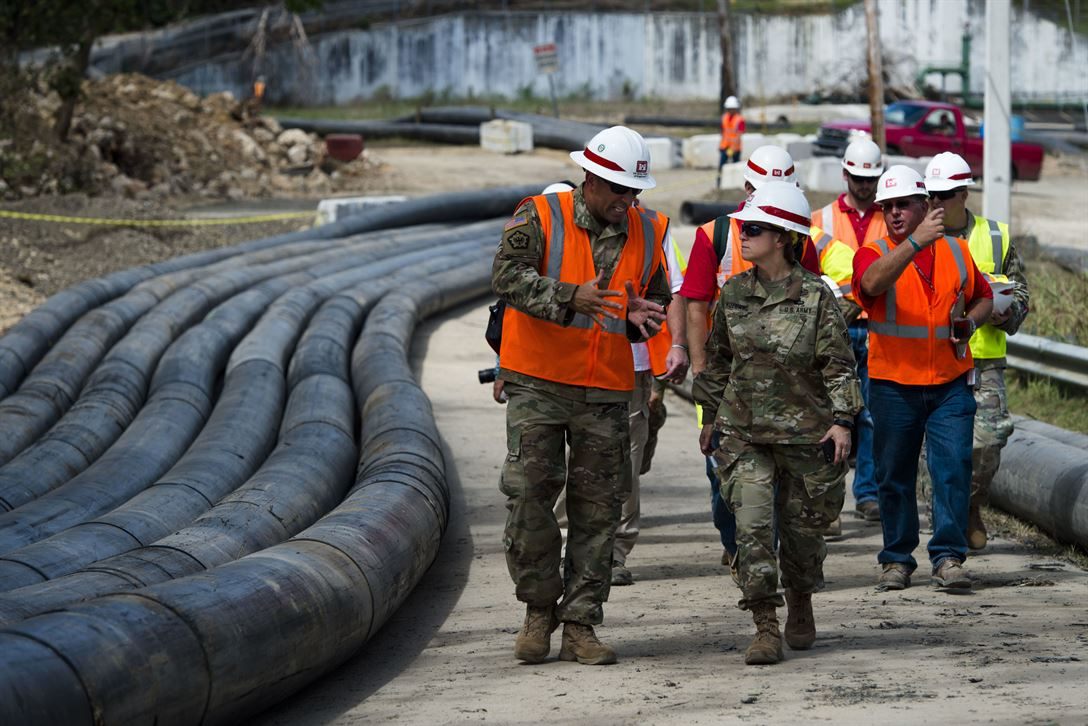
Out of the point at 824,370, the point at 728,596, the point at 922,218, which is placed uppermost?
the point at 922,218

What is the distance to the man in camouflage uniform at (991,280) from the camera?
744cm

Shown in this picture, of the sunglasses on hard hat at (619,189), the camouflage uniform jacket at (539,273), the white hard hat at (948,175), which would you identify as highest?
the sunglasses on hard hat at (619,189)

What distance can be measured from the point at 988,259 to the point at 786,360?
2.13 metres

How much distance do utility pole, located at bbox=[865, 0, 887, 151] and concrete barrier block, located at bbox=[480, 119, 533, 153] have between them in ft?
30.6

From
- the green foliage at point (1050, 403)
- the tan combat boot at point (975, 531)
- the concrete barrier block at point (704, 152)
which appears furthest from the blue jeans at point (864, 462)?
the concrete barrier block at point (704, 152)

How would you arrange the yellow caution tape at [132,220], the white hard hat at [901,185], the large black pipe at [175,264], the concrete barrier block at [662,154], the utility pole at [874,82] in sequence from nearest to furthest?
1. the white hard hat at [901,185]
2. the large black pipe at [175,264]
3. the yellow caution tape at [132,220]
4. the utility pole at [874,82]
5. the concrete barrier block at [662,154]

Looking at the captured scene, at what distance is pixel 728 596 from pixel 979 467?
1.60m

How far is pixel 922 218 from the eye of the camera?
6906 mm

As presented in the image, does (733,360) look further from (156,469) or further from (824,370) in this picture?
(156,469)

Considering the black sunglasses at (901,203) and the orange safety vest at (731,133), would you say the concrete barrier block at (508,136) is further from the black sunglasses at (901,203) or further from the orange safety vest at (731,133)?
the black sunglasses at (901,203)

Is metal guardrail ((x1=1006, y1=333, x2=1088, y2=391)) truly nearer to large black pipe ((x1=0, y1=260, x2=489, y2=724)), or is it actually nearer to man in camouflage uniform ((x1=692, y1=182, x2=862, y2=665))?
man in camouflage uniform ((x1=692, y1=182, x2=862, y2=665))

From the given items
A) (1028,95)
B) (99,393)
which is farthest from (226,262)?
(1028,95)

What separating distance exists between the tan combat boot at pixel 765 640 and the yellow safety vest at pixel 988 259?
7.82 feet

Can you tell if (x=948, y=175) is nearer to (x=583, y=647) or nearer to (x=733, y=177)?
(x=583, y=647)
